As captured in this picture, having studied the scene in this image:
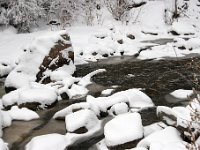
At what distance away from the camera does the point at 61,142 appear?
532 cm

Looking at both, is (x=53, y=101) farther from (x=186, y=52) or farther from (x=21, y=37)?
(x=21, y=37)

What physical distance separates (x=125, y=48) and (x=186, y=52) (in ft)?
5.88

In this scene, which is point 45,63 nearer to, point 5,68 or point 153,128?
point 5,68

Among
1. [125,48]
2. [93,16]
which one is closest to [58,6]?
[93,16]

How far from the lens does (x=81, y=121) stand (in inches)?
226

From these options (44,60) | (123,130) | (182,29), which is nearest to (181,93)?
(123,130)

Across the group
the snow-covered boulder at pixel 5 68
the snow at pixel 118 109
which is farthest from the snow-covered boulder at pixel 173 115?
the snow-covered boulder at pixel 5 68

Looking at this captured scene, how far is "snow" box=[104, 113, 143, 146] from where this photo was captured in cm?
504

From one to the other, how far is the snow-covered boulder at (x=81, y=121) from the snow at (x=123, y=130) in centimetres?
44

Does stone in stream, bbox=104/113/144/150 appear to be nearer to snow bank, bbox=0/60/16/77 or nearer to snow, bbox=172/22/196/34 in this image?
snow bank, bbox=0/60/16/77

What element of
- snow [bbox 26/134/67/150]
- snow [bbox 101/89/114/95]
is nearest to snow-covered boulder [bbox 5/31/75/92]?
snow [bbox 101/89/114/95]

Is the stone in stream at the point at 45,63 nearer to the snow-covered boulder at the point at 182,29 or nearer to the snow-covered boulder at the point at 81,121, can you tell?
the snow-covered boulder at the point at 81,121

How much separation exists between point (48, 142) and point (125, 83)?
320 cm

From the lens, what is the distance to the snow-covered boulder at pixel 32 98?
688cm
